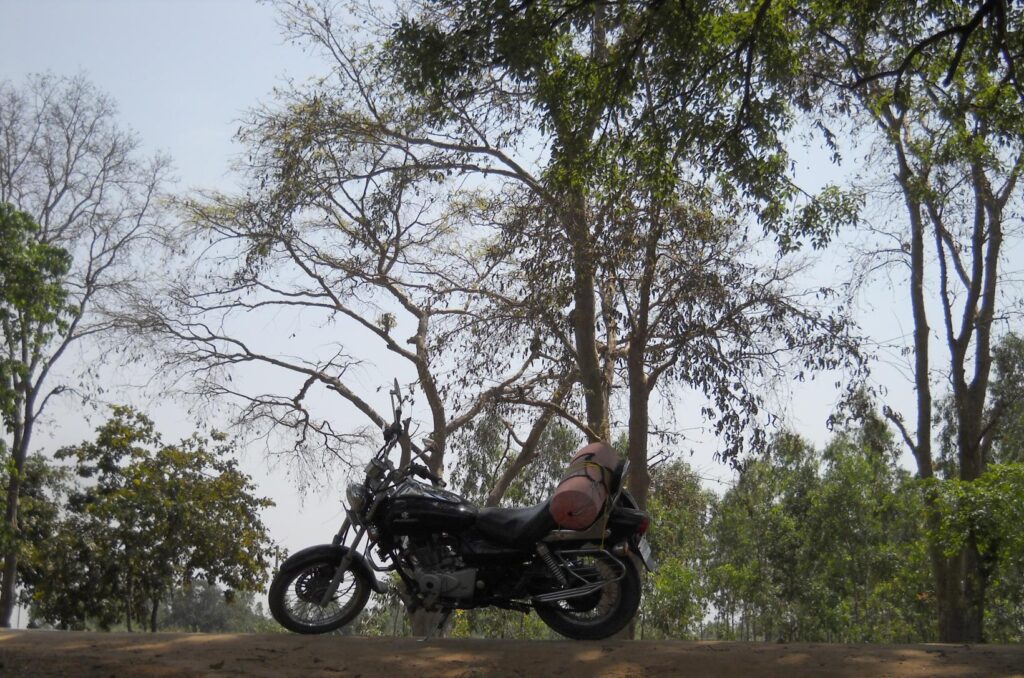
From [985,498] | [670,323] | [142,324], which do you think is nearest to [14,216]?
[142,324]

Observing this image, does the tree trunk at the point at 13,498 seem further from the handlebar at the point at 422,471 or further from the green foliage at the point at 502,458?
the handlebar at the point at 422,471

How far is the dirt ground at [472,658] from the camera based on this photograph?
5.72 metres

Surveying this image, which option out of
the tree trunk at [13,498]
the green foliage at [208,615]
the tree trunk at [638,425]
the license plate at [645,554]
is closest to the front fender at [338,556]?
the license plate at [645,554]

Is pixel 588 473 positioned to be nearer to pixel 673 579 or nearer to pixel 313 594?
pixel 313 594

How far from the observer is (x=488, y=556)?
22.0 feet

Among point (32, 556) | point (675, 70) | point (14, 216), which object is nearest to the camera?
point (675, 70)

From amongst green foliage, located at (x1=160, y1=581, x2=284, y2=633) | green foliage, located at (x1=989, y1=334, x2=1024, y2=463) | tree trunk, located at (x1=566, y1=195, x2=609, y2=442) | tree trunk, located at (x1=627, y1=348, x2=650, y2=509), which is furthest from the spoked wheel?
green foliage, located at (x1=160, y1=581, x2=284, y2=633)

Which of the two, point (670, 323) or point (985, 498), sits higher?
point (670, 323)

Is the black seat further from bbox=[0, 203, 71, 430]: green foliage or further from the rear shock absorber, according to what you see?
bbox=[0, 203, 71, 430]: green foliage

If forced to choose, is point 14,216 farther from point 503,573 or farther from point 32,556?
point 503,573

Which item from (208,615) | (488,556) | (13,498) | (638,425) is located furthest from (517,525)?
(208,615)

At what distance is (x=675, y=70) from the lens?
928 cm

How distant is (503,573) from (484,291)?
1002 centimetres

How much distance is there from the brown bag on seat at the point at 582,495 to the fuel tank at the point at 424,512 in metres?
0.60
